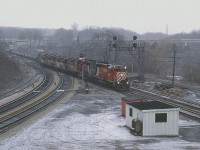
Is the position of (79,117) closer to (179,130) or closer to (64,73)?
(179,130)

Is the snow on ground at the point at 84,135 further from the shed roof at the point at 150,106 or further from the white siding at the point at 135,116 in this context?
the shed roof at the point at 150,106

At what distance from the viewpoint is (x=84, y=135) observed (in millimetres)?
25094

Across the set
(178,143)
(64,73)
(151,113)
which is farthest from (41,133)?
(64,73)

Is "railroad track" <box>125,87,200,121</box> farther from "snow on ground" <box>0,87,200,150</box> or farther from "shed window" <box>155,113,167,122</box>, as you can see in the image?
"shed window" <box>155,113,167,122</box>

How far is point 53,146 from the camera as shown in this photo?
22.2 metres

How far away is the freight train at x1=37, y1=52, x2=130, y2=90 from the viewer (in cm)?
4709

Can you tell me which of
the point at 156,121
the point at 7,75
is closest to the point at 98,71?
the point at 7,75

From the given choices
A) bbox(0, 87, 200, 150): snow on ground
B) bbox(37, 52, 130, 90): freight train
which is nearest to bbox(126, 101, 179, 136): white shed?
bbox(0, 87, 200, 150): snow on ground

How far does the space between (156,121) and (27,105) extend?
16365 millimetres

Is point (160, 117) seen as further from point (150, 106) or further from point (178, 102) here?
point (178, 102)

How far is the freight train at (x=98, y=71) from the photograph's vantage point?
47094mm

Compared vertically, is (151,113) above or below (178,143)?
above

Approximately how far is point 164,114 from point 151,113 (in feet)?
3.32

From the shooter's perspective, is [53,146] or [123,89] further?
[123,89]
